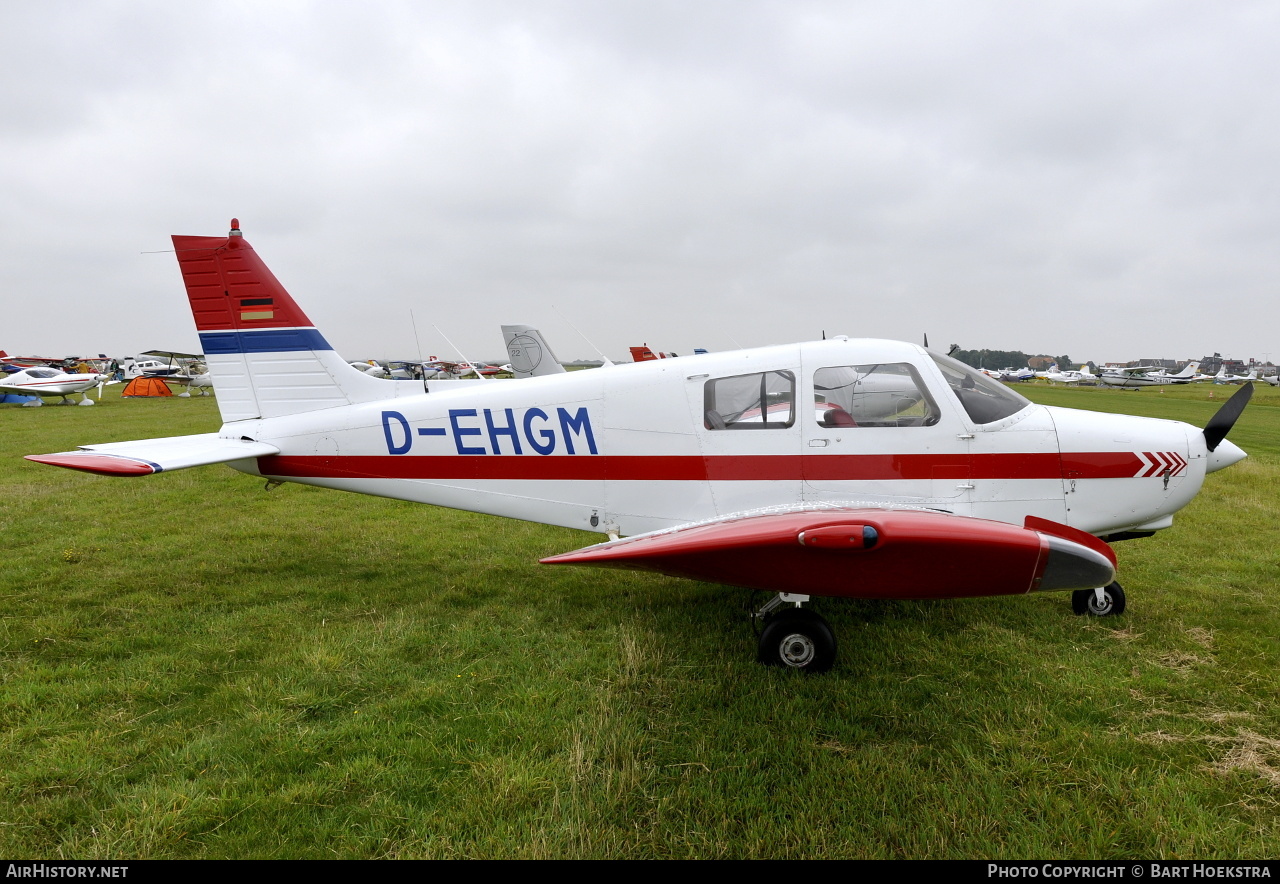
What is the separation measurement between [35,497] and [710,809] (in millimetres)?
10309

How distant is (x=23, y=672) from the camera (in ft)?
12.1

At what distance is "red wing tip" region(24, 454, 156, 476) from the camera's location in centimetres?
395

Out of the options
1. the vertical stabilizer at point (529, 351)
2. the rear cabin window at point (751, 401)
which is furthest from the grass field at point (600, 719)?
the vertical stabilizer at point (529, 351)

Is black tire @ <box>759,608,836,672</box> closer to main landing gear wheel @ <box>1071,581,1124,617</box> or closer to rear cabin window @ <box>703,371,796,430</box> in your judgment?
rear cabin window @ <box>703,371,796,430</box>

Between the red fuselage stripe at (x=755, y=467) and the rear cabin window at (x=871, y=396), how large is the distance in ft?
0.78

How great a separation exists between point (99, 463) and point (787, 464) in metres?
4.51

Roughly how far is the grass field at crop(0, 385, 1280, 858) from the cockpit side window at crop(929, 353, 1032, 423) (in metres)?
1.55

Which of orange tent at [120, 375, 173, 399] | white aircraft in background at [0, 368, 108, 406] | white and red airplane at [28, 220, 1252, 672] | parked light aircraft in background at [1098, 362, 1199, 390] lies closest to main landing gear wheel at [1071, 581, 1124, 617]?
white and red airplane at [28, 220, 1252, 672]

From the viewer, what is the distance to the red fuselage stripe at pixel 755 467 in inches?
154

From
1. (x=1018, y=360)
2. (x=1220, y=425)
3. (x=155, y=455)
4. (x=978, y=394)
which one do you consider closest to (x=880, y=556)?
(x=978, y=394)

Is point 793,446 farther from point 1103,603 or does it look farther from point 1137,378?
point 1137,378
